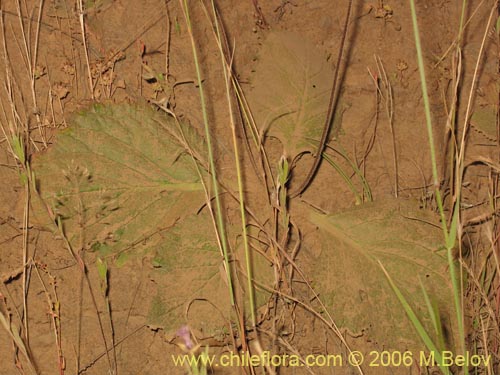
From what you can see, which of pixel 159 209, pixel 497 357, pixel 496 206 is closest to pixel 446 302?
pixel 497 357

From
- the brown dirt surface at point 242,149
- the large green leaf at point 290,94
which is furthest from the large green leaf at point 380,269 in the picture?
the large green leaf at point 290,94

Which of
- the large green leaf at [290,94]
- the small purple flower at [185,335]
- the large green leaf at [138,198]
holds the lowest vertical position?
the small purple flower at [185,335]

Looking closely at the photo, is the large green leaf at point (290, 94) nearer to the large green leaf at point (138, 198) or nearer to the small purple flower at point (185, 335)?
the large green leaf at point (138, 198)

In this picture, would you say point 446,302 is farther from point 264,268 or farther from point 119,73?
point 119,73

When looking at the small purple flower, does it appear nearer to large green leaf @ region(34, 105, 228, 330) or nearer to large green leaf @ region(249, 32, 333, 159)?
large green leaf @ region(34, 105, 228, 330)

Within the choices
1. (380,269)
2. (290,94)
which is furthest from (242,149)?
(380,269)

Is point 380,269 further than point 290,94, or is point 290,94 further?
point 290,94

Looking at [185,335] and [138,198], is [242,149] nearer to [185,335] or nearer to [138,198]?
[138,198]
